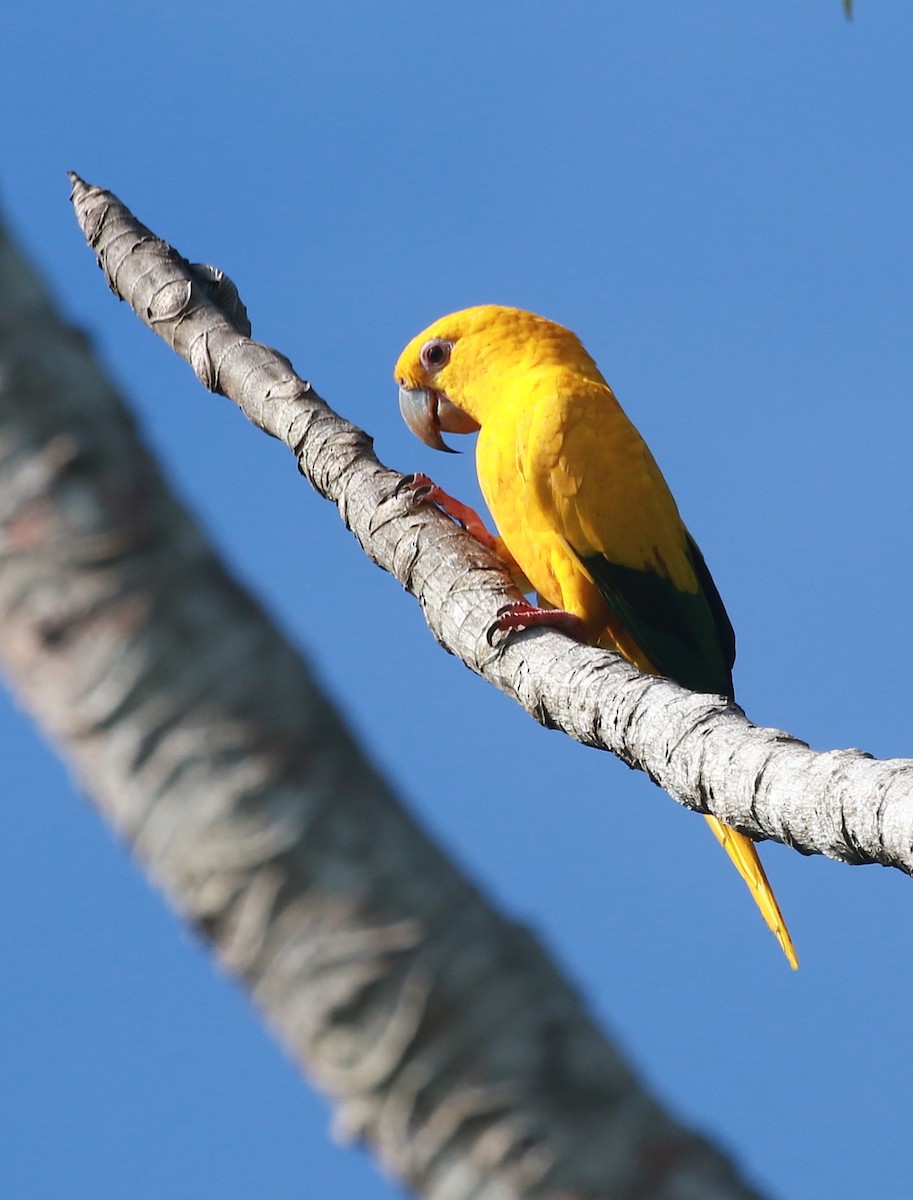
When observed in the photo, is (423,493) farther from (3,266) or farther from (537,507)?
(3,266)

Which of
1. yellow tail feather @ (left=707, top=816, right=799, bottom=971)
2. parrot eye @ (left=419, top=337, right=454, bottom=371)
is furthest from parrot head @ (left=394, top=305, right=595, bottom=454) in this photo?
yellow tail feather @ (left=707, top=816, right=799, bottom=971)

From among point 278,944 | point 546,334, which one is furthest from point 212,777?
point 546,334

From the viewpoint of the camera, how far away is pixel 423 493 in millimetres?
4605

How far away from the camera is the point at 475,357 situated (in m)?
6.25

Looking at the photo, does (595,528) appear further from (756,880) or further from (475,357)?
(756,880)

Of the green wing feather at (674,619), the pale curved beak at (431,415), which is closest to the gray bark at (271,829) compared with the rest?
the green wing feather at (674,619)

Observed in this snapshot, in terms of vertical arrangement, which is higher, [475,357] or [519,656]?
[475,357]

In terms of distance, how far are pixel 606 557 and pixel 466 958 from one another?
4.42 meters

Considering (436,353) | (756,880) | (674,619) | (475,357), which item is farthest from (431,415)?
(756,880)

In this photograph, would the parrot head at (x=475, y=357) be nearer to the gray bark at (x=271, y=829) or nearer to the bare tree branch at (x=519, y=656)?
the bare tree branch at (x=519, y=656)

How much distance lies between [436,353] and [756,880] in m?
2.90

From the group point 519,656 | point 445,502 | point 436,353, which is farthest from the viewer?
point 436,353

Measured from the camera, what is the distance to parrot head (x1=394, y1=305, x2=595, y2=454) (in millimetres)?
6145

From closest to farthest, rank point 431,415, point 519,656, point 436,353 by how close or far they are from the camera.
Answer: point 519,656, point 436,353, point 431,415
